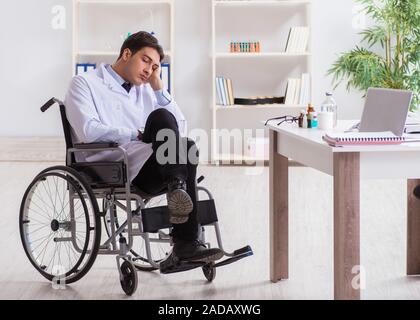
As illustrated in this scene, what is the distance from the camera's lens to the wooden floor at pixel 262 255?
3.48m

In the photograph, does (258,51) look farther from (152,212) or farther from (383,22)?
(152,212)

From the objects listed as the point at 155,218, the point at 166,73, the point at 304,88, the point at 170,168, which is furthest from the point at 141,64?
the point at 304,88

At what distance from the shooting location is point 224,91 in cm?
726

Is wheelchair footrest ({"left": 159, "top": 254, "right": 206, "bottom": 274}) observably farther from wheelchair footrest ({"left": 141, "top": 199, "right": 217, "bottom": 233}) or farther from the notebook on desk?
the notebook on desk

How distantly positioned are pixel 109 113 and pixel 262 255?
1053 millimetres

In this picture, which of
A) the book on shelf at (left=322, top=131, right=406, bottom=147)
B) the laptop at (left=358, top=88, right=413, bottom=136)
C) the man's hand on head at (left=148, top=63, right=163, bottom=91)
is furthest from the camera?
the man's hand on head at (left=148, top=63, right=163, bottom=91)

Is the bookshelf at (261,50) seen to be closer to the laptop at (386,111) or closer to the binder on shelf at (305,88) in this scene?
the binder on shelf at (305,88)

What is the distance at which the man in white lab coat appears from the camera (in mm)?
3287

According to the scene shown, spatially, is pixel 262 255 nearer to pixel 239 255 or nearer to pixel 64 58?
pixel 239 255

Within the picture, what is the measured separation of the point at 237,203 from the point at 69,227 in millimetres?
2219

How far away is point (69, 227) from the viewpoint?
3504mm

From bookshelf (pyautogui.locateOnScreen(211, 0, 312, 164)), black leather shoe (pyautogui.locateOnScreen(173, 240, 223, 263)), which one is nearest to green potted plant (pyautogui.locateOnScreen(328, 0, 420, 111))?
bookshelf (pyautogui.locateOnScreen(211, 0, 312, 164))

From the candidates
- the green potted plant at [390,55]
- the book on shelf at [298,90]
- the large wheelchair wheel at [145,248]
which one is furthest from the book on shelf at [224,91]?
the large wheelchair wheel at [145,248]
